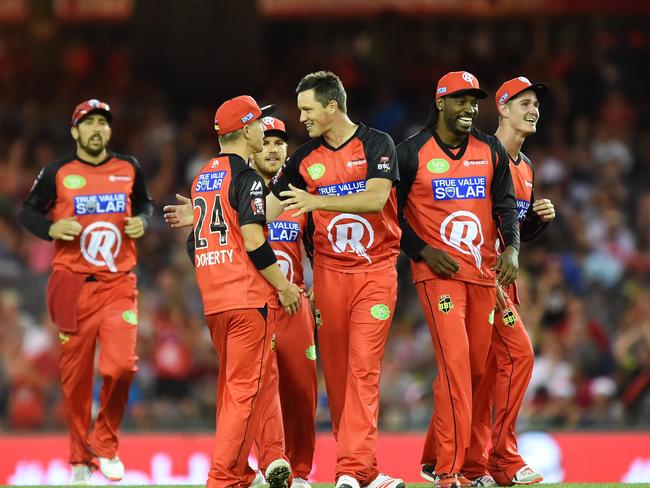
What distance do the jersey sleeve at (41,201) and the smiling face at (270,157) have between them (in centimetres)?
176

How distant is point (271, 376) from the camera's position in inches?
358

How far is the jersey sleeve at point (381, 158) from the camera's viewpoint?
8852mm

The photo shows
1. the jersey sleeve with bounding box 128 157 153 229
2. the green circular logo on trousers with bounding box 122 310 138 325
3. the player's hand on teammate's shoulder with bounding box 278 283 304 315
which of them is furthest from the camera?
the jersey sleeve with bounding box 128 157 153 229

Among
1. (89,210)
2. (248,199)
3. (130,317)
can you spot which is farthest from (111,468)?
(248,199)

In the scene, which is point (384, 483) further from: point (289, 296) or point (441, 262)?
point (441, 262)

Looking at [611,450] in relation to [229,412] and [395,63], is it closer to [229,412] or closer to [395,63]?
[229,412]

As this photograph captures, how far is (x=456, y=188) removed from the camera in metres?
9.20

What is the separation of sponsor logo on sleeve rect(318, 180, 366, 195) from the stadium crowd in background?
5595 mm

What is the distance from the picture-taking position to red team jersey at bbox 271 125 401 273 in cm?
900

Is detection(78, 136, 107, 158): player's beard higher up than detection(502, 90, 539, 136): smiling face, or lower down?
lower down

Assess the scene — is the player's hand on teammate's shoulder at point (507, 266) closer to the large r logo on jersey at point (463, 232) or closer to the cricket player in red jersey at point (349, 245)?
the large r logo on jersey at point (463, 232)

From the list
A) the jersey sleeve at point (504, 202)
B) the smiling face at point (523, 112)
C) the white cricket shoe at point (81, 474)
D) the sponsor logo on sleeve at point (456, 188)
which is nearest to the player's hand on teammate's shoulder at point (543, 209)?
the smiling face at point (523, 112)

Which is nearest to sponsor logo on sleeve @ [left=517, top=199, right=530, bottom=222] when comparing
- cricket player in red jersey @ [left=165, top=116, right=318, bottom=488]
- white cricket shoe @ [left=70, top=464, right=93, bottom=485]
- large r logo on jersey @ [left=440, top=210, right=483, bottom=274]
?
large r logo on jersey @ [left=440, top=210, right=483, bottom=274]

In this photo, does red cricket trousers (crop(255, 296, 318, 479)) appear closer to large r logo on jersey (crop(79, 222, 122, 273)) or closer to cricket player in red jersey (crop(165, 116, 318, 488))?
cricket player in red jersey (crop(165, 116, 318, 488))
